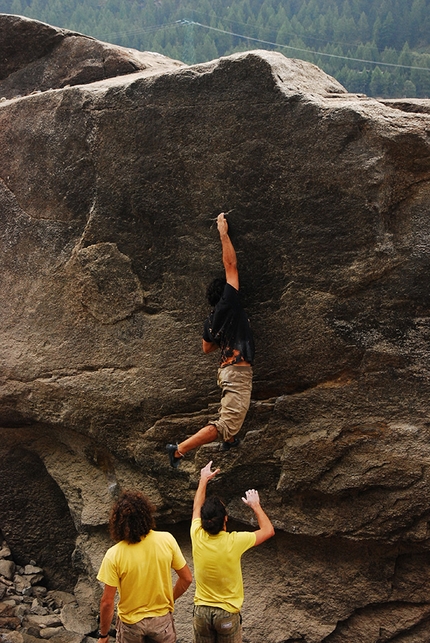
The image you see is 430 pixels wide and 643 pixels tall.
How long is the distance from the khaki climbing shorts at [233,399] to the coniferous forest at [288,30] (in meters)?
4.82

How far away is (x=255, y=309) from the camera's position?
5.16 metres

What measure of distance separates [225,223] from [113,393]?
1452 mm

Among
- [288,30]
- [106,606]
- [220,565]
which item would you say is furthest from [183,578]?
[288,30]

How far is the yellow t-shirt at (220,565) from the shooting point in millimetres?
4090

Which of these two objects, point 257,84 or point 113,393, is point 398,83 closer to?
point 257,84

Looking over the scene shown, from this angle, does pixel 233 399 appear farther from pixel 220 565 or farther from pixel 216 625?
pixel 216 625

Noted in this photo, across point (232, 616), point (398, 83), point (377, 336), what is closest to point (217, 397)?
point (377, 336)

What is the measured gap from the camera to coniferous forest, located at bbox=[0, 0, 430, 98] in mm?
8788

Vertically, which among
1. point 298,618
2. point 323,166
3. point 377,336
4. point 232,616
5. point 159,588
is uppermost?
point 323,166

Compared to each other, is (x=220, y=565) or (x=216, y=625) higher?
(x=220, y=565)

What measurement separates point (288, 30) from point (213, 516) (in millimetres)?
7073

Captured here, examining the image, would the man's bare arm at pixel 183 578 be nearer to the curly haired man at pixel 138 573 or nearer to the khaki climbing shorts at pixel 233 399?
the curly haired man at pixel 138 573

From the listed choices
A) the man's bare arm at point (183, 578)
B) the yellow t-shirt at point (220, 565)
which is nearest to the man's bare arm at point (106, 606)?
the man's bare arm at point (183, 578)

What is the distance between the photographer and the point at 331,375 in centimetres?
514
